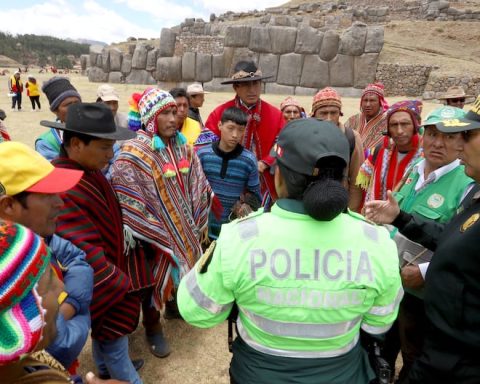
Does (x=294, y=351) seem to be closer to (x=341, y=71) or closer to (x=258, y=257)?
(x=258, y=257)

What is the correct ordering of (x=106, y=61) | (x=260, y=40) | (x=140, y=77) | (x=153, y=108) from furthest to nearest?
(x=106, y=61) < (x=140, y=77) < (x=260, y=40) < (x=153, y=108)

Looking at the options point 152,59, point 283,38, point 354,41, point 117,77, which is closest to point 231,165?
point 354,41

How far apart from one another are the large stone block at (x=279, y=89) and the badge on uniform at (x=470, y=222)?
16.3m

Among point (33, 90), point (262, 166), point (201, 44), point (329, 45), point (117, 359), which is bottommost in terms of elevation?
point (117, 359)

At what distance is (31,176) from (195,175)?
161 centimetres

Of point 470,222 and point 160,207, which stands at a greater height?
point 470,222

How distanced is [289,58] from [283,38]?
887 mm

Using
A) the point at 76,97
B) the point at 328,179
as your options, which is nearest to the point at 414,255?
the point at 328,179

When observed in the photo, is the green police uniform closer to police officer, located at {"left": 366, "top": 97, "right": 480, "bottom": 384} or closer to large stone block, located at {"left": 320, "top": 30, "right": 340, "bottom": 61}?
police officer, located at {"left": 366, "top": 97, "right": 480, "bottom": 384}

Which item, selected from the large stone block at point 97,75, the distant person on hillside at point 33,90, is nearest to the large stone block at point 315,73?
the distant person on hillside at point 33,90

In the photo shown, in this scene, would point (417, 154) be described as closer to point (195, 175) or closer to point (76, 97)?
point (195, 175)

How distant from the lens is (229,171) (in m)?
3.39

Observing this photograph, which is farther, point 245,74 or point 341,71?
point 341,71


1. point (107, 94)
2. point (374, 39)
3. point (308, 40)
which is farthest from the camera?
point (308, 40)
